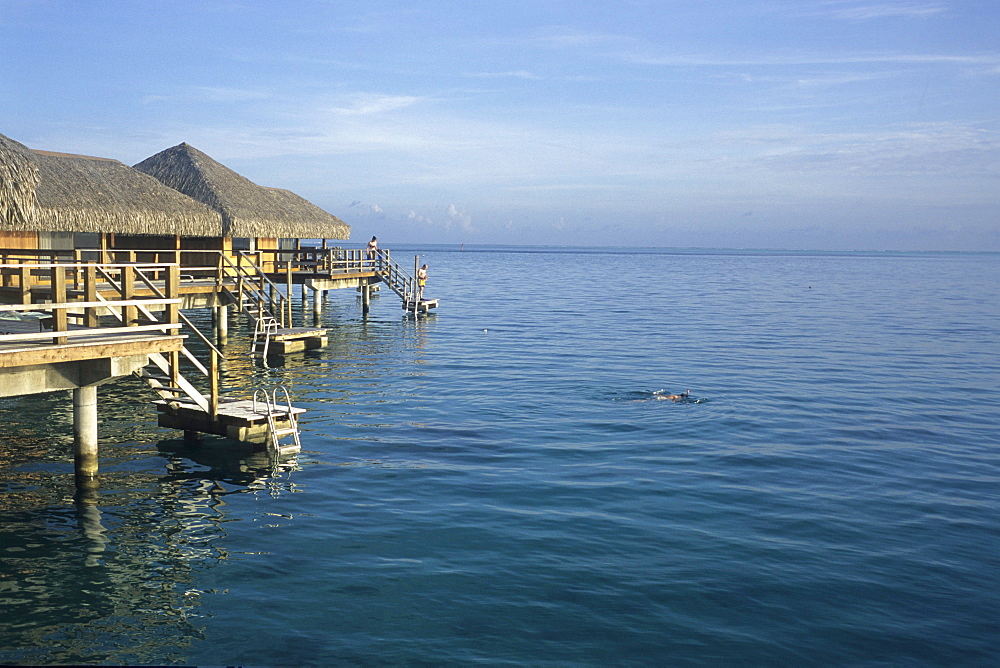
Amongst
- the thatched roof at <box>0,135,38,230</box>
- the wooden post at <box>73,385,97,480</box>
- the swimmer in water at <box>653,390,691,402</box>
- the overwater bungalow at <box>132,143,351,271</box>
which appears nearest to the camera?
the wooden post at <box>73,385,97,480</box>

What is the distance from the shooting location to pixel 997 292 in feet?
230

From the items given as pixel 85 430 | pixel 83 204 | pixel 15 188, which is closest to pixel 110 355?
pixel 85 430

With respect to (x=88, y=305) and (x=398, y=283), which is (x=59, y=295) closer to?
(x=88, y=305)

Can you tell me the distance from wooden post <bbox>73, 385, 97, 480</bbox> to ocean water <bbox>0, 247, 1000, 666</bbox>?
495 mm

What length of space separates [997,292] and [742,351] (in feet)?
171

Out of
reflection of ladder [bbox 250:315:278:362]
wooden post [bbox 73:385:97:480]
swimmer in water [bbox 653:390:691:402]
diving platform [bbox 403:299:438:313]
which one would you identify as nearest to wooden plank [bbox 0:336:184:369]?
wooden post [bbox 73:385:97:480]

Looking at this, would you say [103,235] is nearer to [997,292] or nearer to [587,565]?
[587,565]

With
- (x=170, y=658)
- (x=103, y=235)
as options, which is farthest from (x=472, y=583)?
(x=103, y=235)

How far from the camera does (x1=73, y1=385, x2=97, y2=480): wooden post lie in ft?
40.0

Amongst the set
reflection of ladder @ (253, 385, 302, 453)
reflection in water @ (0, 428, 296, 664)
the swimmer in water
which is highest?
reflection of ladder @ (253, 385, 302, 453)

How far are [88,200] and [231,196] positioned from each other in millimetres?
8214

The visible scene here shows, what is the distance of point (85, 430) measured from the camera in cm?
1243

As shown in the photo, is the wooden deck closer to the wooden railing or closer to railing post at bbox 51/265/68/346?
the wooden railing

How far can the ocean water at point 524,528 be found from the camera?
838 cm
